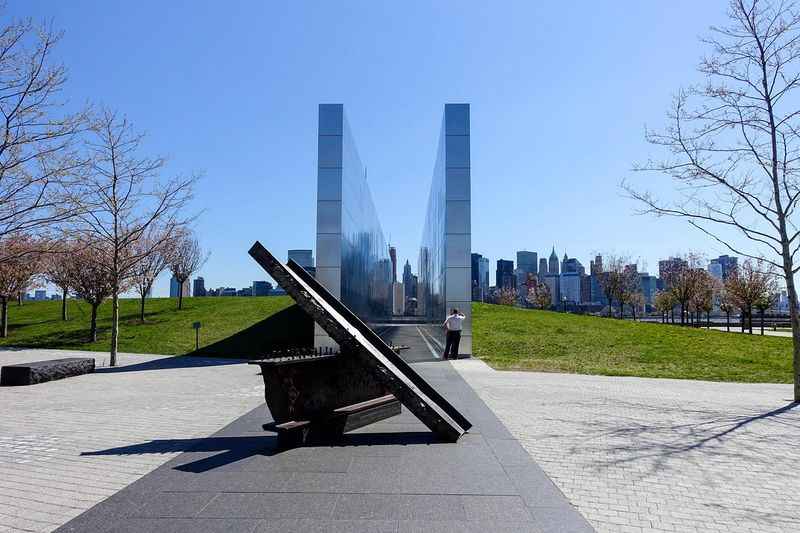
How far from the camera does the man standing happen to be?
1792cm

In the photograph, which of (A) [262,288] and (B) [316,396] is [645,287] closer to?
(A) [262,288]

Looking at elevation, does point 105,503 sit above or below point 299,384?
below

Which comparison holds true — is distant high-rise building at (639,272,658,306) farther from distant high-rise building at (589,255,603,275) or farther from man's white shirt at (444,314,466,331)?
man's white shirt at (444,314,466,331)

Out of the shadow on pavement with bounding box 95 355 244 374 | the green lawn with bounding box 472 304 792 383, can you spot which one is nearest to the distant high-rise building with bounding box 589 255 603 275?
the green lawn with bounding box 472 304 792 383

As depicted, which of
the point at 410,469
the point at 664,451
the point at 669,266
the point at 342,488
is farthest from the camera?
the point at 669,266

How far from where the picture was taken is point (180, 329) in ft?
91.5

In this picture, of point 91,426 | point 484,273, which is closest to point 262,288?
point 484,273

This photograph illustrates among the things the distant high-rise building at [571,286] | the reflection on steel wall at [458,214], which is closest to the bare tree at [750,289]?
the reflection on steel wall at [458,214]

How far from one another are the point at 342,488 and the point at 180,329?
997 inches

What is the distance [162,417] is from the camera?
8.56 metres

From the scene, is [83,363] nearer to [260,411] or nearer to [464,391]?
[260,411]

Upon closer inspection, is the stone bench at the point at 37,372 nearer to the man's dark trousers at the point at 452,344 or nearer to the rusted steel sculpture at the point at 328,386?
the rusted steel sculpture at the point at 328,386

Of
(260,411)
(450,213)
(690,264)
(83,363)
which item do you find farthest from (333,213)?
(690,264)

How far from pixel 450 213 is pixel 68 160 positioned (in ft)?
39.7
